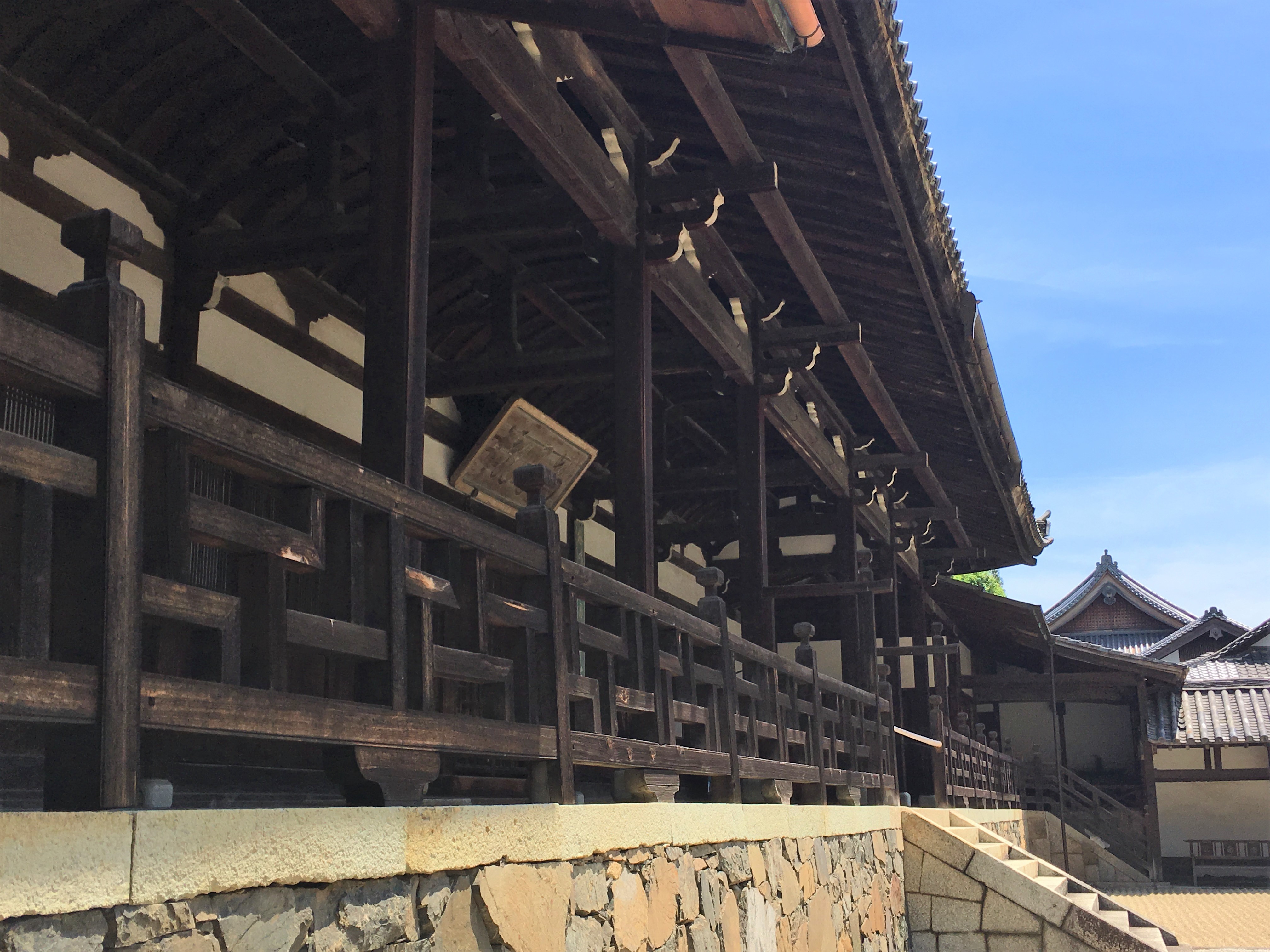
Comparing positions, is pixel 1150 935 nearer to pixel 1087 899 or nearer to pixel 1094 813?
pixel 1087 899

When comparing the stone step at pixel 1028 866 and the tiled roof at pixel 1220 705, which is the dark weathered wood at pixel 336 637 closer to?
the stone step at pixel 1028 866

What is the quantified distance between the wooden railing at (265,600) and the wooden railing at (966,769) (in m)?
8.55

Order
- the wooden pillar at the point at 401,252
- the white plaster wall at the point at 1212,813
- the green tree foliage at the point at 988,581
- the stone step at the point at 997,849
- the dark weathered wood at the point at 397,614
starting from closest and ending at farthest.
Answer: the dark weathered wood at the point at 397,614 < the wooden pillar at the point at 401,252 < the stone step at the point at 997,849 < the white plaster wall at the point at 1212,813 < the green tree foliage at the point at 988,581

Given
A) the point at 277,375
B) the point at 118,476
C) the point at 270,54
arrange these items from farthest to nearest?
the point at 277,375, the point at 270,54, the point at 118,476

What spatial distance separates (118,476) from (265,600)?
56 centimetres

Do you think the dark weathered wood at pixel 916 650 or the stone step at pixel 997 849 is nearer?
the stone step at pixel 997 849

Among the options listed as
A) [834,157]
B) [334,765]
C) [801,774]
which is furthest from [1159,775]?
[334,765]

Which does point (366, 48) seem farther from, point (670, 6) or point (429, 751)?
point (429, 751)

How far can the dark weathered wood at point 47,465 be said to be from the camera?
2131 millimetres

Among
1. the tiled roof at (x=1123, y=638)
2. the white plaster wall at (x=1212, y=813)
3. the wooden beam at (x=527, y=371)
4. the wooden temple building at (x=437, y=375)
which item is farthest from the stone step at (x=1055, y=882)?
the tiled roof at (x=1123, y=638)

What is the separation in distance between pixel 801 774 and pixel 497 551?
12.7ft

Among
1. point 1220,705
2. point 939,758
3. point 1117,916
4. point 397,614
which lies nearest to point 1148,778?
point 1220,705

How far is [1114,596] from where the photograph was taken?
Answer: 1405 inches

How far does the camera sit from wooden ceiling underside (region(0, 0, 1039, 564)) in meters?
5.39
